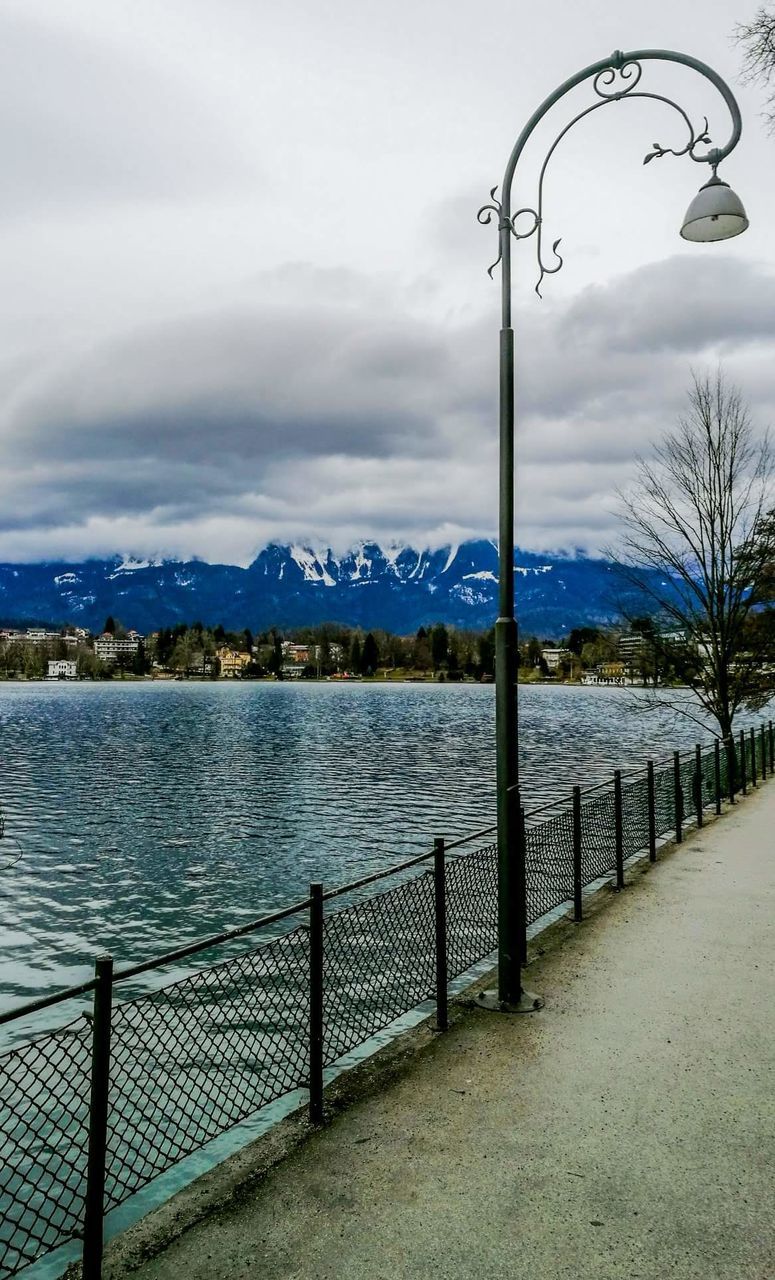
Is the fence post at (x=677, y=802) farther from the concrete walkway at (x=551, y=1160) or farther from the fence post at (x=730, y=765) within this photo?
the concrete walkway at (x=551, y=1160)

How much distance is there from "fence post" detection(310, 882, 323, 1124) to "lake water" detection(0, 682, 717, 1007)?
7.73m

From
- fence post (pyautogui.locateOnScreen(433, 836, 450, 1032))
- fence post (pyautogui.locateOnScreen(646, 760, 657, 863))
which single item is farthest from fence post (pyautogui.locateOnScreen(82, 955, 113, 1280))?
fence post (pyautogui.locateOnScreen(646, 760, 657, 863))

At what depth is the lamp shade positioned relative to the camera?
253 inches

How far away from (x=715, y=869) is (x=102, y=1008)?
1030 cm

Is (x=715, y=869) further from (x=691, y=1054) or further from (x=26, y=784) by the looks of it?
(x=26, y=784)

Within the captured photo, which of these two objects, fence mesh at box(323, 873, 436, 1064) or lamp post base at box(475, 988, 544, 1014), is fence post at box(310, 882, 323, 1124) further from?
lamp post base at box(475, 988, 544, 1014)

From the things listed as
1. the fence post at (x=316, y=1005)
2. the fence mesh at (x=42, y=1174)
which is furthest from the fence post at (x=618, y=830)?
the fence mesh at (x=42, y=1174)

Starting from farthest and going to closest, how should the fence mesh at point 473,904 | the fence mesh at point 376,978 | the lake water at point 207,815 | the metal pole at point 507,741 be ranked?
the lake water at point 207,815 → the fence mesh at point 473,904 → the fence mesh at point 376,978 → the metal pole at point 507,741

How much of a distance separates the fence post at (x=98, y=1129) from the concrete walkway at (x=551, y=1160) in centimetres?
17

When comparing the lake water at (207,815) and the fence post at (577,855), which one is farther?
the lake water at (207,815)

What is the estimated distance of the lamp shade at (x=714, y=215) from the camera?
253 inches

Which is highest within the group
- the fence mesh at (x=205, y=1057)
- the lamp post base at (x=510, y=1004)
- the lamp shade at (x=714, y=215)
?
the lamp shade at (x=714, y=215)

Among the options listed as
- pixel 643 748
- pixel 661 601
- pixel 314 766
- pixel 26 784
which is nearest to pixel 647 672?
pixel 661 601

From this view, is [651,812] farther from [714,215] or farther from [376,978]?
[714,215]
